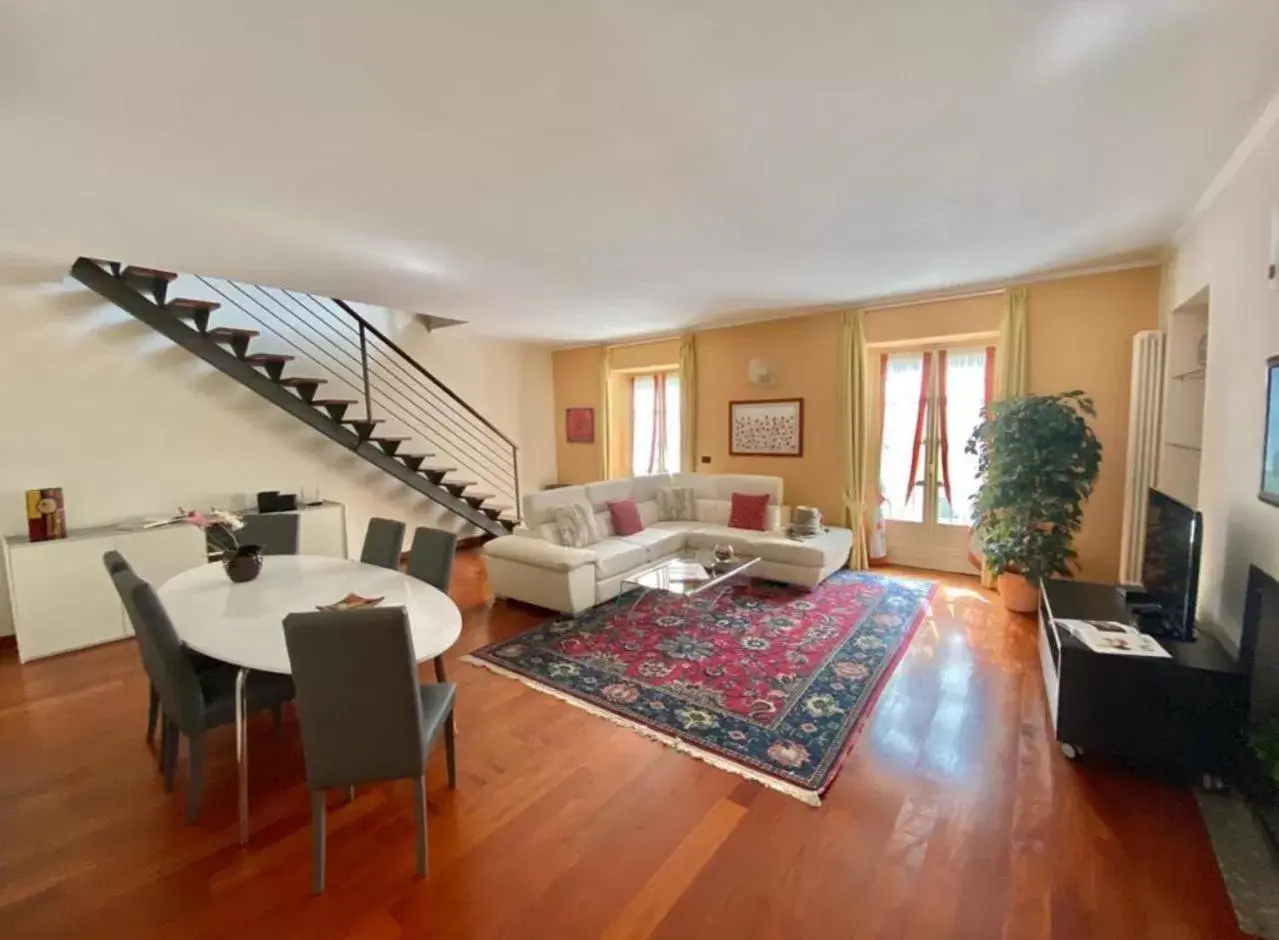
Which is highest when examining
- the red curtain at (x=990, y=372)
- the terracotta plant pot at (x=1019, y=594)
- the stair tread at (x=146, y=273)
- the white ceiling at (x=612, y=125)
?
the stair tread at (x=146, y=273)

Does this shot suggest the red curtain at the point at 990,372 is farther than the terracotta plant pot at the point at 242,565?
Yes

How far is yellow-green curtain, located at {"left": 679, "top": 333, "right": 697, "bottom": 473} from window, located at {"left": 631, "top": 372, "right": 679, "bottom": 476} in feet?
1.17

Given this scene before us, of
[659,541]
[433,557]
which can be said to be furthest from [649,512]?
[433,557]

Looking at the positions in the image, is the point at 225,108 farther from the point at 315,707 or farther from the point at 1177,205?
the point at 1177,205

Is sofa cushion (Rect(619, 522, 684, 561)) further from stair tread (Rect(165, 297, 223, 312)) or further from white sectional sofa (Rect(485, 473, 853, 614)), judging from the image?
stair tread (Rect(165, 297, 223, 312))

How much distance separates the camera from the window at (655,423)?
6902 mm

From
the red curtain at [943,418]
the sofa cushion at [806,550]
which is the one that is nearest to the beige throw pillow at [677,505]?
the sofa cushion at [806,550]

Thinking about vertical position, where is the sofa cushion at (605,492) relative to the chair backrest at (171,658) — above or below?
above

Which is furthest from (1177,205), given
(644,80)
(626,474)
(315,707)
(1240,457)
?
(626,474)

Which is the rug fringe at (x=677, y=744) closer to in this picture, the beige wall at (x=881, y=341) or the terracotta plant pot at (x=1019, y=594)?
the terracotta plant pot at (x=1019, y=594)

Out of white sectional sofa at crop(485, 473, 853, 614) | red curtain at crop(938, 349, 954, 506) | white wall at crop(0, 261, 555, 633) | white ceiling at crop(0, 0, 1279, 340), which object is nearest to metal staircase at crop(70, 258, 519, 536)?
white wall at crop(0, 261, 555, 633)

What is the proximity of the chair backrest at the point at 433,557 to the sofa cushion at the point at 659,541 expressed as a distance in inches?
82.5

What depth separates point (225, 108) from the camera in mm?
1837

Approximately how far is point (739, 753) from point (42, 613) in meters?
4.37
